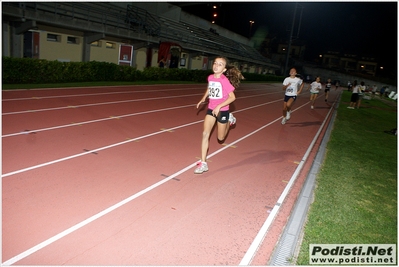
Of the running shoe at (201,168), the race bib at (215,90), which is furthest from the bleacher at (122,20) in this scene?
the running shoe at (201,168)

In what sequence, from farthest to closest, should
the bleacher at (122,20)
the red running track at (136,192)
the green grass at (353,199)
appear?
1. the bleacher at (122,20)
2. the green grass at (353,199)
3. the red running track at (136,192)

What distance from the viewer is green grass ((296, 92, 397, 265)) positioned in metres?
3.73

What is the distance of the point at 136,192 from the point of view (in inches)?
177

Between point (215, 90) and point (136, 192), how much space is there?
2.22 metres

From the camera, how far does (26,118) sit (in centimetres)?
811

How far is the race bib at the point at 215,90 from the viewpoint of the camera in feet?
17.4

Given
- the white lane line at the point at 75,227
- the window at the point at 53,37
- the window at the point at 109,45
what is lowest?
the white lane line at the point at 75,227

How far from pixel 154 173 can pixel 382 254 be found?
3501 mm

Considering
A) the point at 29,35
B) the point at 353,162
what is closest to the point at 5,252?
the point at 353,162

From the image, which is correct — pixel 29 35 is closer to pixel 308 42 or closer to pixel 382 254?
pixel 382 254

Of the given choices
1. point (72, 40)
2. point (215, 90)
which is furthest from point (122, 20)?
point (215, 90)

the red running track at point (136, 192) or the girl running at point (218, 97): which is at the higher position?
the girl running at point (218, 97)

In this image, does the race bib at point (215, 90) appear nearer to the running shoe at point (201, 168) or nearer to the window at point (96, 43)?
the running shoe at point (201, 168)

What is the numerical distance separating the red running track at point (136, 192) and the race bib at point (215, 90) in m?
1.43
